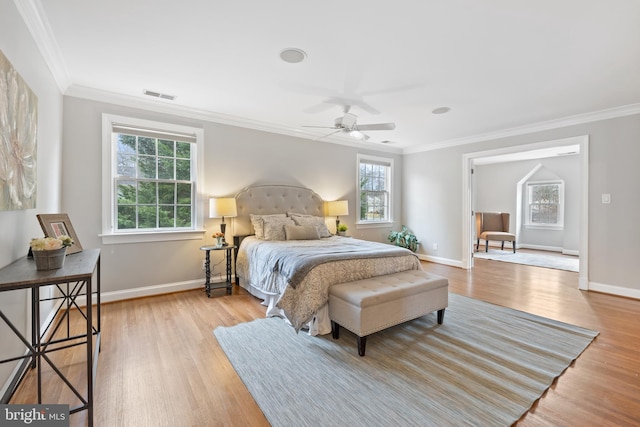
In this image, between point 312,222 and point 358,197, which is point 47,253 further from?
point 358,197

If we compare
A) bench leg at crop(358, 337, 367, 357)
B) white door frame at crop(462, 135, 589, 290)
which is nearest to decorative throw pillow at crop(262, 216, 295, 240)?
bench leg at crop(358, 337, 367, 357)

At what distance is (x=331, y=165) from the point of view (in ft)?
17.9

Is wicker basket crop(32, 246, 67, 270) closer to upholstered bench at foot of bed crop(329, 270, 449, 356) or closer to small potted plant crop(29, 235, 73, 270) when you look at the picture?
small potted plant crop(29, 235, 73, 270)

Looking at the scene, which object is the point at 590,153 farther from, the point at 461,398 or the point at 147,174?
the point at 147,174

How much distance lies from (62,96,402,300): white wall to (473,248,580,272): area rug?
3.70 meters

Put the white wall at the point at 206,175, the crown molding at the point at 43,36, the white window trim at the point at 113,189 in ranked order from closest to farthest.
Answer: the crown molding at the point at 43,36 < the white wall at the point at 206,175 < the white window trim at the point at 113,189

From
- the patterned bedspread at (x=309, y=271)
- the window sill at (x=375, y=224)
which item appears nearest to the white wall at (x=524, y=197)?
the window sill at (x=375, y=224)

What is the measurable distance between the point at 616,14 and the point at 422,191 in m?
4.39

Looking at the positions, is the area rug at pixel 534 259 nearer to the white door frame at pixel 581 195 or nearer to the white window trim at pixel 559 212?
the white window trim at pixel 559 212

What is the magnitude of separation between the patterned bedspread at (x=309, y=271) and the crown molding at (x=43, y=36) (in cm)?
263

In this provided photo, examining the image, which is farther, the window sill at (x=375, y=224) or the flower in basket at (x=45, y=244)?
the window sill at (x=375, y=224)

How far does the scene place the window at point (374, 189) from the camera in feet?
→ 19.9

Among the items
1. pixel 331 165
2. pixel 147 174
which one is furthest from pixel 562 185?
pixel 147 174

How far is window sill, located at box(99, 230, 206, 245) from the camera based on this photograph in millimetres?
3464
